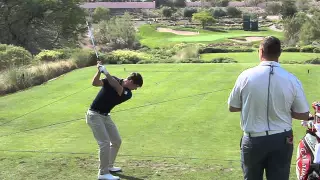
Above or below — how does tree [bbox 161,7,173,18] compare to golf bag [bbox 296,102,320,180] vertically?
below

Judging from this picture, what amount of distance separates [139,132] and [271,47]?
241 inches

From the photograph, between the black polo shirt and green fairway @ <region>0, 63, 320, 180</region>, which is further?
green fairway @ <region>0, 63, 320, 180</region>

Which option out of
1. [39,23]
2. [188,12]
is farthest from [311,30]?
[188,12]

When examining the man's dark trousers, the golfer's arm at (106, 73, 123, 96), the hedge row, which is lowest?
the hedge row

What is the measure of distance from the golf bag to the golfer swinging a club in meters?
2.42

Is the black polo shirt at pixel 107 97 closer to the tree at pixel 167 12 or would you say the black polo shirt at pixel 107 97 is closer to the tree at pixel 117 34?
the tree at pixel 117 34

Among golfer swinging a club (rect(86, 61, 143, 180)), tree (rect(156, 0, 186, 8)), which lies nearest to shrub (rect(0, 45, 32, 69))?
golfer swinging a club (rect(86, 61, 143, 180))

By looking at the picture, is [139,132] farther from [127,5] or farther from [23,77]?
[127,5]

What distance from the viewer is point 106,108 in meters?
6.54

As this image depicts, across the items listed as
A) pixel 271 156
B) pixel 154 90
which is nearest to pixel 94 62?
pixel 154 90

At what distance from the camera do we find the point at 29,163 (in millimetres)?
7582

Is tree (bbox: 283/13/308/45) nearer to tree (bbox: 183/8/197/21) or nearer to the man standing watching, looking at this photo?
the man standing watching

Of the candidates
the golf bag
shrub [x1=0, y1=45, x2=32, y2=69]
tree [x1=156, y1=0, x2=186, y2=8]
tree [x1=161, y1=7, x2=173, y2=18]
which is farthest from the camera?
tree [x1=156, y1=0, x2=186, y2=8]

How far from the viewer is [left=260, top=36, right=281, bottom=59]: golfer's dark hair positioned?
4109 mm
